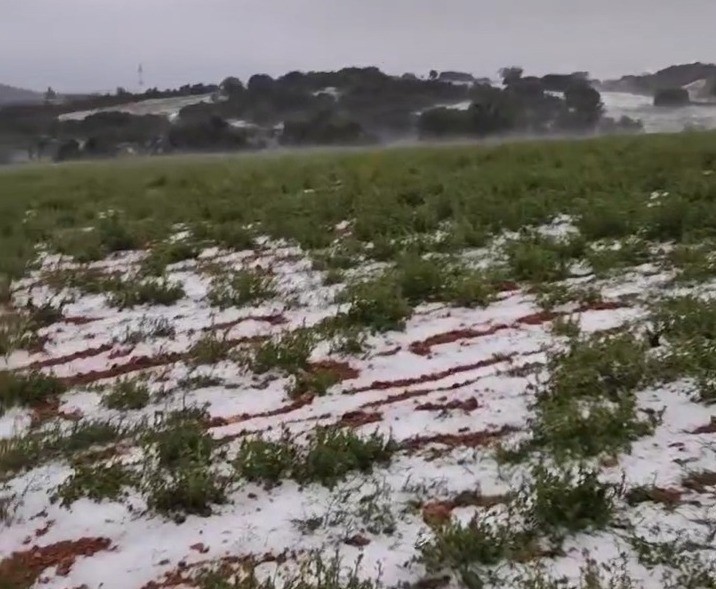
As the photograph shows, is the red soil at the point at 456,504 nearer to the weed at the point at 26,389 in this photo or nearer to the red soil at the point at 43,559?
the red soil at the point at 43,559

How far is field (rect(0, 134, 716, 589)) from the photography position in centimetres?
328

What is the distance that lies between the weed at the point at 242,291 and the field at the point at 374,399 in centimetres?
2

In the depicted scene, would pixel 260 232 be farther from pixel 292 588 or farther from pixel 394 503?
pixel 292 588

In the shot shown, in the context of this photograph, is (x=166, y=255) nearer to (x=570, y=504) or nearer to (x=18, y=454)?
(x=18, y=454)

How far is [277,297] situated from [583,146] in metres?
8.03

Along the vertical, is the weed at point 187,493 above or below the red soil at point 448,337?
below

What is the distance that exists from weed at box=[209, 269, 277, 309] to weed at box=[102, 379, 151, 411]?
5.12 ft

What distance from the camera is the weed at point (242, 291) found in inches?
246

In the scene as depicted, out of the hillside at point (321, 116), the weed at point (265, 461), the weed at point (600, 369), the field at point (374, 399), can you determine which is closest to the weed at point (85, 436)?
the field at point (374, 399)

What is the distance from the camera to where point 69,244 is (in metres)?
8.41

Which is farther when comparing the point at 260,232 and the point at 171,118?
the point at 171,118

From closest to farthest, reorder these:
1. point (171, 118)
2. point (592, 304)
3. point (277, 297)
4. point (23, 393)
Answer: point (23, 393) < point (592, 304) < point (277, 297) < point (171, 118)

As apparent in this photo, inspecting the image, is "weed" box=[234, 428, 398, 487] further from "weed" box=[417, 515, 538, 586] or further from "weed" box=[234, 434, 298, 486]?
"weed" box=[417, 515, 538, 586]

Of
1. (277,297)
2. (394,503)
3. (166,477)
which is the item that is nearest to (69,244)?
(277,297)
